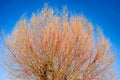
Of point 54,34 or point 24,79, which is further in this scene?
point 24,79

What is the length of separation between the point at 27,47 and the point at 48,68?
131 cm

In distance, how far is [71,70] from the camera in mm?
9227

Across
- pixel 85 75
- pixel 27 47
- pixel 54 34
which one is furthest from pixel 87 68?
pixel 27 47

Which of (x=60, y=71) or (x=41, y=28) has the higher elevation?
(x=41, y=28)

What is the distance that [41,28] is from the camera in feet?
29.6

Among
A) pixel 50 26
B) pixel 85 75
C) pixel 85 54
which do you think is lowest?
pixel 85 75

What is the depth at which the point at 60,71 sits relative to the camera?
9039mm

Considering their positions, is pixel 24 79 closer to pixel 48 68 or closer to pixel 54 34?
pixel 48 68

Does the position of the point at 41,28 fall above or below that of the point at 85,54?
above

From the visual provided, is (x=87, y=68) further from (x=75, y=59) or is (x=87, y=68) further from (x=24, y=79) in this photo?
(x=24, y=79)

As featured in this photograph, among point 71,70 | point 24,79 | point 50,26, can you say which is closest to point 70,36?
point 50,26

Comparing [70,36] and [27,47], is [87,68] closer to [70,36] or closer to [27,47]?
[70,36]

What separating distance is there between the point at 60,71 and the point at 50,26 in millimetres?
2024

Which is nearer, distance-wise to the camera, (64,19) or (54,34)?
(54,34)
